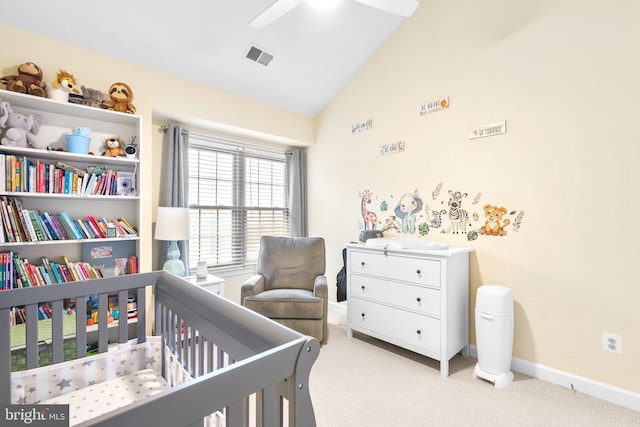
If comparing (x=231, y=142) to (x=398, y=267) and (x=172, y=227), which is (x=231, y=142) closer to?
(x=172, y=227)

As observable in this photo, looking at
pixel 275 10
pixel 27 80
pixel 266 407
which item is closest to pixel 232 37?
pixel 275 10

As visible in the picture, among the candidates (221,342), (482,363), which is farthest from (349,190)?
(221,342)

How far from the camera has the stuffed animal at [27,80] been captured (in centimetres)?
194

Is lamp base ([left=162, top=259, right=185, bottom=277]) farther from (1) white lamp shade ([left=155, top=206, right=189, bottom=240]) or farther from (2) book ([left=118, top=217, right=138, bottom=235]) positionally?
(2) book ([left=118, top=217, right=138, bottom=235])

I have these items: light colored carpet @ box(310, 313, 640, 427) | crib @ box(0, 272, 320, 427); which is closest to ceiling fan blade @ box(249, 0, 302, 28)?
crib @ box(0, 272, 320, 427)

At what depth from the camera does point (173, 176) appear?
2.94 metres

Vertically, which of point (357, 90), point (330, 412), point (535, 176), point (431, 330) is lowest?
point (330, 412)

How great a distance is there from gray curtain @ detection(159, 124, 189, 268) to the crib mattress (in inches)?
64.7

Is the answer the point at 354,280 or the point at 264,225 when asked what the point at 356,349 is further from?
the point at 264,225

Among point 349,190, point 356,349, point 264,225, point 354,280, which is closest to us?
point 356,349

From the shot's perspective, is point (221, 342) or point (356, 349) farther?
point (356, 349)

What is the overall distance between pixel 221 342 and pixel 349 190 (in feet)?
8.65

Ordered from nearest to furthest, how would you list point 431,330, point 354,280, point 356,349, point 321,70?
point 431,330, point 356,349, point 354,280, point 321,70

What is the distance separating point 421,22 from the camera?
2.80 metres
